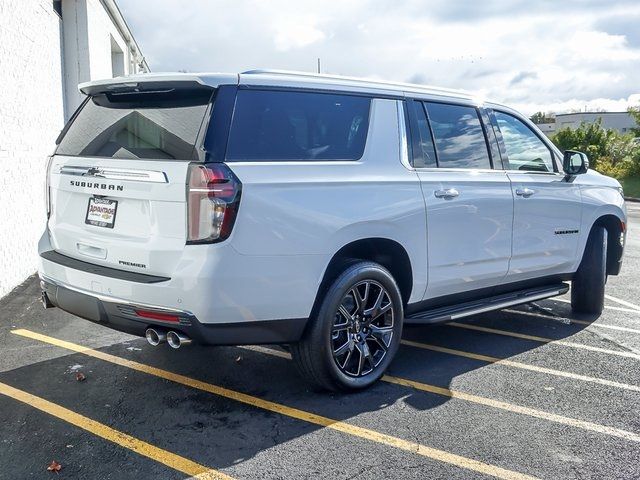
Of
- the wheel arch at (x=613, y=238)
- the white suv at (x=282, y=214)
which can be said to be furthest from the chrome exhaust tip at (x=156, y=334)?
the wheel arch at (x=613, y=238)

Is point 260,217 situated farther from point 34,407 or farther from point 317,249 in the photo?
point 34,407

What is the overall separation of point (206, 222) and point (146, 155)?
641mm

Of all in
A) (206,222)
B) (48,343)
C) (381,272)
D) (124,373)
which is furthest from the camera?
(48,343)

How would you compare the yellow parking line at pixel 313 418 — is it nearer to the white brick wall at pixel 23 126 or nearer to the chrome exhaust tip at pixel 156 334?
the chrome exhaust tip at pixel 156 334

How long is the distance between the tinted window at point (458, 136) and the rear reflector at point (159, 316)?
2.33 meters

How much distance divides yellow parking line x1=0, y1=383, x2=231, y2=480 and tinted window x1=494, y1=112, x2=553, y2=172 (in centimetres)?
355

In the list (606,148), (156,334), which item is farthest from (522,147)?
(606,148)

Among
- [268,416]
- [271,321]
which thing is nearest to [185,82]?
[271,321]

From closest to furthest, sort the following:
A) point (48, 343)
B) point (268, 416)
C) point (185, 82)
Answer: point (185, 82) → point (268, 416) → point (48, 343)

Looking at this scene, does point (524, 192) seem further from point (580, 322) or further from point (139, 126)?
point (139, 126)

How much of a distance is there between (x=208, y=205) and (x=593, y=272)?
434 centimetres

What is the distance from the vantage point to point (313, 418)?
12.4 feet

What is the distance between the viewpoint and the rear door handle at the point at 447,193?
452 cm

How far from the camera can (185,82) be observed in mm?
3561
